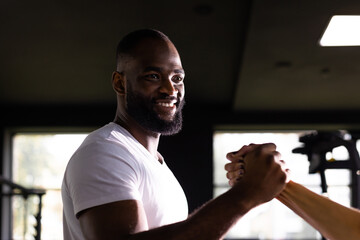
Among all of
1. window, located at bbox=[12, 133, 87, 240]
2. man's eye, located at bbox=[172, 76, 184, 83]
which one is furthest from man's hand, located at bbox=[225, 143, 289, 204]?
window, located at bbox=[12, 133, 87, 240]

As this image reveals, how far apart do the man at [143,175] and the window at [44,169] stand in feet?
20.6

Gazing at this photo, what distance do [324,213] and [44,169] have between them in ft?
21.3

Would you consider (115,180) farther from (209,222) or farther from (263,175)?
(263,175)

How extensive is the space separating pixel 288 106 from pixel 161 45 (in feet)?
19.8

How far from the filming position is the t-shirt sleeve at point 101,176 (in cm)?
105

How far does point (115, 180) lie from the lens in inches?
41.9

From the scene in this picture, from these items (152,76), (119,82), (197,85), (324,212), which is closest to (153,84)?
(152,76)

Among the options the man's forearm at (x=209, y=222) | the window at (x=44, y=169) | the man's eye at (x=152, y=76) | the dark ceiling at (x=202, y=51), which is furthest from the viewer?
the window at (x=44, y=169)

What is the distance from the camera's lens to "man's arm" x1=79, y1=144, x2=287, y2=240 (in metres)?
1.01

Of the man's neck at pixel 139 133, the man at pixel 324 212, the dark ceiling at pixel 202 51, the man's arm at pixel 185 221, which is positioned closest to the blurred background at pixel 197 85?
the dark ceiling at pixel 202 51

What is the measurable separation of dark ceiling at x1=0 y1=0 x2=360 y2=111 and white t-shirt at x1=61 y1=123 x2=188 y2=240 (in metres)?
3.26

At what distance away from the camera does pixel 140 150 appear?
4.18 feet

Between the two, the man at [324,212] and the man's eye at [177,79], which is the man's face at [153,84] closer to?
the man's eye at [177,79]

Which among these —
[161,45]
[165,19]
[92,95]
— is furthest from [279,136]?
[161,45]
